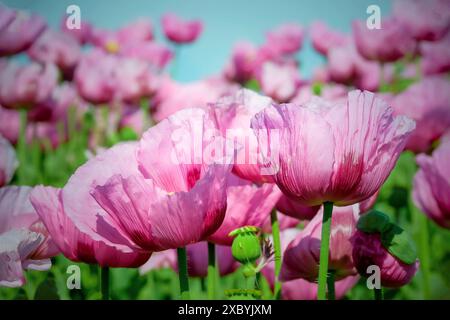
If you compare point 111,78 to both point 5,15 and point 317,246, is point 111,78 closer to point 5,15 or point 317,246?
point 5,15

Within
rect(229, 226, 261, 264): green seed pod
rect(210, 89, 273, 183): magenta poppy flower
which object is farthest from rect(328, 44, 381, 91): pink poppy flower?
rect(229, 226, 261, 264): green seed pod

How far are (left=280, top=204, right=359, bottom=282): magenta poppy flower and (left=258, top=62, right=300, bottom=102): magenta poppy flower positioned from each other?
1002 millimetres

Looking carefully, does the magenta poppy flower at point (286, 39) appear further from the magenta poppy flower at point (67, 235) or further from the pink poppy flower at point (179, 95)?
the magenta poppy flower at point (67, 235)

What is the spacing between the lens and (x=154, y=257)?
2.85 feet

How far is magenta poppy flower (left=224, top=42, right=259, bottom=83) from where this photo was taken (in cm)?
216

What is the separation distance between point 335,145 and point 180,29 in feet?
4.84

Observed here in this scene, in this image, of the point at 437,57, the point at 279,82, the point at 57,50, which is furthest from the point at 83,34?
the point at 437,57

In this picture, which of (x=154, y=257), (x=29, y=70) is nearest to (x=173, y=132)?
(x=154, y=257)

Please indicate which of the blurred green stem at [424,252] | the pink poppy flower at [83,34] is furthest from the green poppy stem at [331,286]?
the pink poppy flower at [83,34]

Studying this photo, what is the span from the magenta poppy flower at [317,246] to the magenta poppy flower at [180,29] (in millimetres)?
1341

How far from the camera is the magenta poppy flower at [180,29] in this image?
1.87 meters

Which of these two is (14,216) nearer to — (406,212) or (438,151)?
(438,151)

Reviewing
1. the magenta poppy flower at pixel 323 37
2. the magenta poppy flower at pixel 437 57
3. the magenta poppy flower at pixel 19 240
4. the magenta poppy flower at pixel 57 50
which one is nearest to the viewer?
the magenta poppy flower at pixel 19 240
